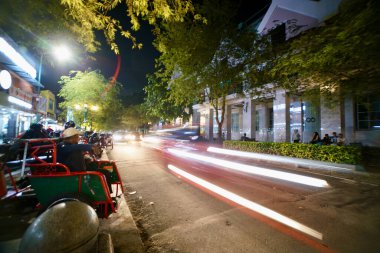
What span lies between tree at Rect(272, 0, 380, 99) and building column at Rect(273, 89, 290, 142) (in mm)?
9050

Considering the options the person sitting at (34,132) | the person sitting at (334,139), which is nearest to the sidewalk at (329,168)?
the person sitting at (334,139)

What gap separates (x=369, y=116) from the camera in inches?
540

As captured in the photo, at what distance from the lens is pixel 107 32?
16.8 ft

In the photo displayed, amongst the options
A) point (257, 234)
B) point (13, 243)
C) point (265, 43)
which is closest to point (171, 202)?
point (257, 234)

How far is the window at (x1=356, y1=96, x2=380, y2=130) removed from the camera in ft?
43.7

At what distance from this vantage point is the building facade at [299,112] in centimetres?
1352

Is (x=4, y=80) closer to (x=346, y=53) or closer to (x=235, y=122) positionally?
(x=346, y=53)

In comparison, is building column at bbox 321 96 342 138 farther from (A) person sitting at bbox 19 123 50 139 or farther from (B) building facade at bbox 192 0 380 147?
(A) person sitting at bbox 19 123 50 139

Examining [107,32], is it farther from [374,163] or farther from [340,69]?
[374,163]

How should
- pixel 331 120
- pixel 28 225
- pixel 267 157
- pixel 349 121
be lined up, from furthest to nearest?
pixel 331 120 < pixel 349 121 < pixel 267 157 < pixel 28 225

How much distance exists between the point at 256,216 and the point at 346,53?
6077mm

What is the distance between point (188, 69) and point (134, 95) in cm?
4504

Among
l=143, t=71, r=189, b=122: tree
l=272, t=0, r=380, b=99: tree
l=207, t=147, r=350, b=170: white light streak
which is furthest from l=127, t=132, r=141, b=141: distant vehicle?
l=272, t=0, r=380, b=99: tree

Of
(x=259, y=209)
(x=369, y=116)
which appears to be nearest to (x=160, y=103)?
(x=369, y=116)
